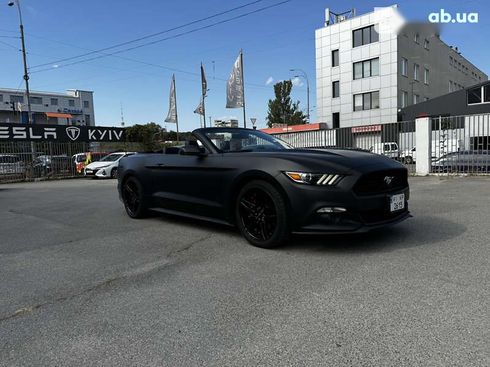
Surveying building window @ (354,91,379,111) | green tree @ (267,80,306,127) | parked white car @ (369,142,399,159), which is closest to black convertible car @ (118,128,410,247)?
parked white car @ (369,142,399,159)

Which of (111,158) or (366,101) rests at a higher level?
(366,101)

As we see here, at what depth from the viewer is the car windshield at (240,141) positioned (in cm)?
549

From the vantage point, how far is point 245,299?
3.26m

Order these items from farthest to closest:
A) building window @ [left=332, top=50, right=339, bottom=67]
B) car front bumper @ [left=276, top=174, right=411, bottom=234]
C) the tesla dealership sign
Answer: building window @ [left=332, top=50, right=339, bottom=67]
the tesla dealership sign
car front bumper @ [left=276, top=174, right=411, bottom=234]

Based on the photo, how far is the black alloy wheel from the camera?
6664 mm

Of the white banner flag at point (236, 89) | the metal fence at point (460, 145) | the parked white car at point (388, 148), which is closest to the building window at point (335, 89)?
the white banner flag at point (236, 89)

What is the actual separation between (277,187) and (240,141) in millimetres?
1406

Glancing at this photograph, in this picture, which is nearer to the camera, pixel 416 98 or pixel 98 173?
pixel 98 173

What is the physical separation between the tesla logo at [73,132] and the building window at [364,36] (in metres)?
28.5

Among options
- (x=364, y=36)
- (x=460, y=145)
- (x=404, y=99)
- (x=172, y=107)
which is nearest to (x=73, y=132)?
(x=172, y=107)

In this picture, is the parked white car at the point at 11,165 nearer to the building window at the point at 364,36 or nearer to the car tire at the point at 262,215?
the car tire at the point at 262,215

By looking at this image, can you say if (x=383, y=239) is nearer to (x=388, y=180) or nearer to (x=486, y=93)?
(x=388, y=180)

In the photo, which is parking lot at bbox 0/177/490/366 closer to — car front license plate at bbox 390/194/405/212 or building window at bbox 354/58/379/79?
car front license plate at bbox 390/194/405/212

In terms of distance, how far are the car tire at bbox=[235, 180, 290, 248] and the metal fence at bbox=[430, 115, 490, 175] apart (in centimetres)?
1171
